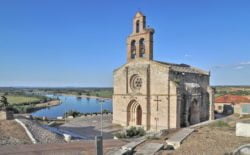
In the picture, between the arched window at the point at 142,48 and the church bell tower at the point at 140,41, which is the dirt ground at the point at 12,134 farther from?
the arched window at the point at 142,48

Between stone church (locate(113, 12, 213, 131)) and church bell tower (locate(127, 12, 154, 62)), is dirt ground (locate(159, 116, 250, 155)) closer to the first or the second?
stone church (locate(113, 12, 213, 131))

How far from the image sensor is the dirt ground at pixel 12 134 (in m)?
15.8

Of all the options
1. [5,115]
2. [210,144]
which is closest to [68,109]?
[5,115]

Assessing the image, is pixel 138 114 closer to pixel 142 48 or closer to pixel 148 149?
pixel 142 48

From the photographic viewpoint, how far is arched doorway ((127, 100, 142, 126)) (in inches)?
1163

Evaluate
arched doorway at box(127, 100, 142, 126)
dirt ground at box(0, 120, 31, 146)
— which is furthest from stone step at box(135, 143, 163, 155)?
arched doorway at box(127, 100, 142, 126)

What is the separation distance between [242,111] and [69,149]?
2510 cm

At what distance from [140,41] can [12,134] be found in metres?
17.8

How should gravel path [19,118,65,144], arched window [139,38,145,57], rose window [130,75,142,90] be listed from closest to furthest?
gravel path [19,118,65,144] → rose window [130,75,142,90] → arched window [139,38,145,57]

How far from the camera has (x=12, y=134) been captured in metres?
17.8

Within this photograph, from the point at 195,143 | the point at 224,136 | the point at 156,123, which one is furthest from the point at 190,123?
the point at 195,143

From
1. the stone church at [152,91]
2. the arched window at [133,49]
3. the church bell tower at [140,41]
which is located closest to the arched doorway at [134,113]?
the stone church at [152,91]

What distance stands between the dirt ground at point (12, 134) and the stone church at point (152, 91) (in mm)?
13429

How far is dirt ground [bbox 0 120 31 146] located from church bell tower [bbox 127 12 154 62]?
51.1ft
